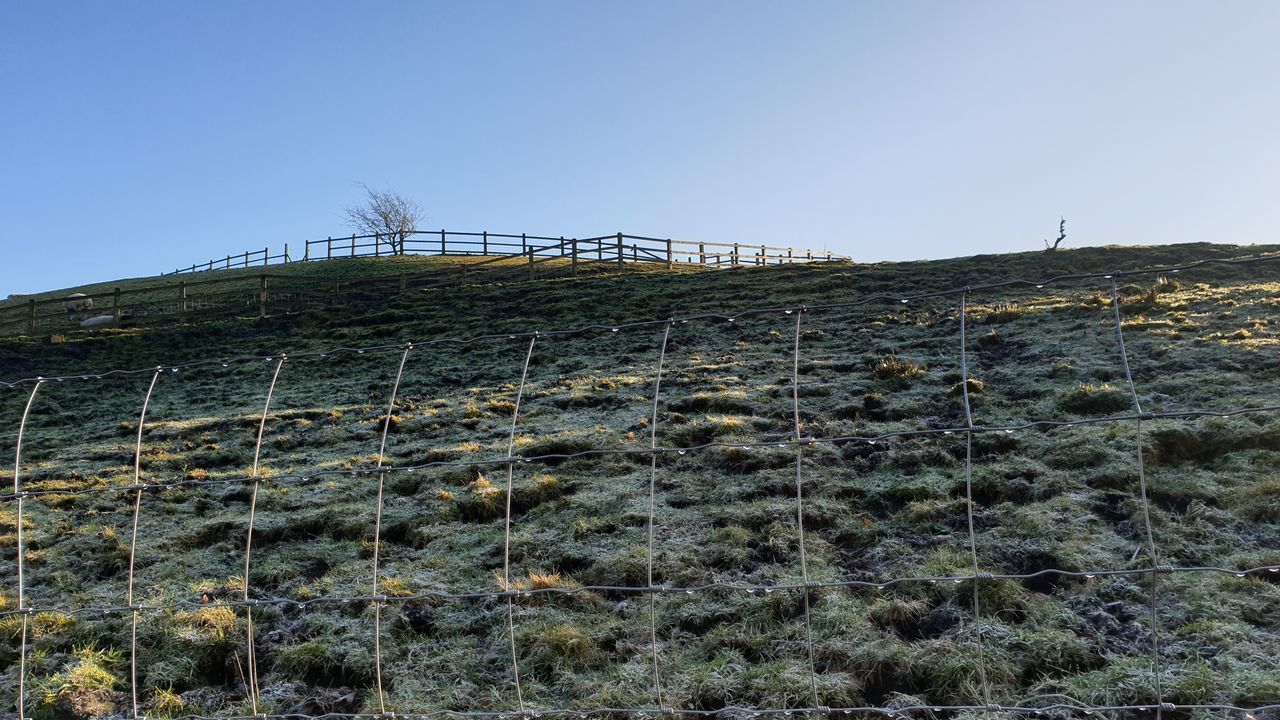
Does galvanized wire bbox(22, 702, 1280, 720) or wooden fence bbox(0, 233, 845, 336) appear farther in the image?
wooden fence bbox(0, 233, 845, 336)

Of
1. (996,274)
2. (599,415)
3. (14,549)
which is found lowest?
(14,549)

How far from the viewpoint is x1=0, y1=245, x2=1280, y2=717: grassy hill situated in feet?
15.4

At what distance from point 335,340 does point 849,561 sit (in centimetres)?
1928

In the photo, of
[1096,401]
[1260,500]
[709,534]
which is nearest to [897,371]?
[1096,401]

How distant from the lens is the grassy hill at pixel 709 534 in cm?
469

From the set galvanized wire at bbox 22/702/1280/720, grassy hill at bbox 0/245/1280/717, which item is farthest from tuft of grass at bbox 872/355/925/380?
galvanized wire at bbox 22/702/1280/720

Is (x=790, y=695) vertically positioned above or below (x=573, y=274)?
below

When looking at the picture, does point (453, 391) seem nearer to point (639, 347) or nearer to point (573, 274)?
point (639, 347)

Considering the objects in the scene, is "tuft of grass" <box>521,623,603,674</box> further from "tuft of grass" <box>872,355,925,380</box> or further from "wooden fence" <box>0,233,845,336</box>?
"wooden fence" <box>0,233,845,336</box>

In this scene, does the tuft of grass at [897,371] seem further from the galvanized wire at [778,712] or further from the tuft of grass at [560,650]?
the galvanized wire at [778,712]

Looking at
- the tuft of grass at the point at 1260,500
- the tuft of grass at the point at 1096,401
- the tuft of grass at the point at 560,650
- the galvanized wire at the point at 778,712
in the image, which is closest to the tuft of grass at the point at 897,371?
the tuft of grass at the point at 1096,401

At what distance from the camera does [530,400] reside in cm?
1298

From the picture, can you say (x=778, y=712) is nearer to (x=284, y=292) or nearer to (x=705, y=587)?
(x=705, y=587)

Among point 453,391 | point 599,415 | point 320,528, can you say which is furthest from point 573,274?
point 320,528
